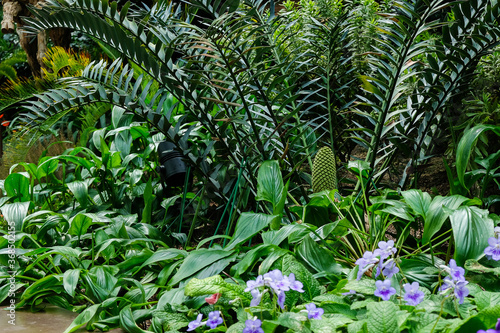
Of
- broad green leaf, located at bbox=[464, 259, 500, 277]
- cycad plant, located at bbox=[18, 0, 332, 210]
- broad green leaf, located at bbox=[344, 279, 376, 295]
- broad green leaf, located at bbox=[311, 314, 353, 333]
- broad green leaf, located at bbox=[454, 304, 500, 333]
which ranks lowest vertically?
broad green leaf, located at bbox=[311, 314, 353, 333]

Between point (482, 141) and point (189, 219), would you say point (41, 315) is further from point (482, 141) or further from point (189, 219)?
point (482, 141)

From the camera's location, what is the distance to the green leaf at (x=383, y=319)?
3.79 feet

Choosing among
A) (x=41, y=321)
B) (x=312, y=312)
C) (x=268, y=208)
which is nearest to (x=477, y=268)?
(x=312, y=312)

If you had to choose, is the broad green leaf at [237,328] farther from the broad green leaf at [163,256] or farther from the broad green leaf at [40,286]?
the broad green leaf at [40,286]

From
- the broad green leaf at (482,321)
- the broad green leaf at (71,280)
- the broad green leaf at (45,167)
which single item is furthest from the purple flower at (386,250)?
the broad green leaf at (45,167)

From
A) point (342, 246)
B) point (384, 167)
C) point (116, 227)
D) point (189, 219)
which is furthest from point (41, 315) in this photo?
point (384, 167)

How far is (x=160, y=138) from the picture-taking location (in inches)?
124

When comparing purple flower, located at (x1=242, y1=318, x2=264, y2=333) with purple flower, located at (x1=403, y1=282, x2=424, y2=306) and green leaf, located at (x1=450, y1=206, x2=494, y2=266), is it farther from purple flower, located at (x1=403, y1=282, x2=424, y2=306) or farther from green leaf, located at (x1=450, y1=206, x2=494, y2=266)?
green leaf, located at (x1=450, y1=206, x2=494, y2=266)

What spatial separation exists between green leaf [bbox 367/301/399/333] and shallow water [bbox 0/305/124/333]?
0.92 metres

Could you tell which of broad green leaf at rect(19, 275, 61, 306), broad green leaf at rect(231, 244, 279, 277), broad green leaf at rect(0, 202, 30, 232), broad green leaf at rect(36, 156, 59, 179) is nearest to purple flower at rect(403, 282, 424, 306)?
broad green leaf at rect(231, 244, 279, 277)

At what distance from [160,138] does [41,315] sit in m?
1.56

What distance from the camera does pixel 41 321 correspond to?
1.75 m

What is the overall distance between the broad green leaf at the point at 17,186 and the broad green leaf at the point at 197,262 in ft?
4.71

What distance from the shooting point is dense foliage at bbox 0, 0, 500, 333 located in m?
1.39
